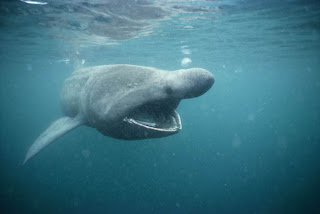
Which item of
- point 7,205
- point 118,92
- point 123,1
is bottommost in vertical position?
point 7,205

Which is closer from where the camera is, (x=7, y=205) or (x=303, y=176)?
(x=7, y=205)

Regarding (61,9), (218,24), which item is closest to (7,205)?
(61,9)

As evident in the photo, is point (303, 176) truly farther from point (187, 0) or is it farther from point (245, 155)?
point (187, 0)

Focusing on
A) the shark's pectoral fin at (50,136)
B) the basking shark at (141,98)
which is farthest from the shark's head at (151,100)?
the shark's pectoral fin at (50,136)

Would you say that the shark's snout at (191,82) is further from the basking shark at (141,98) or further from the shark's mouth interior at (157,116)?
the shark's mouth interior at (157,116)

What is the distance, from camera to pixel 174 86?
12.1 ft

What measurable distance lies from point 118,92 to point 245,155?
32.2 metres

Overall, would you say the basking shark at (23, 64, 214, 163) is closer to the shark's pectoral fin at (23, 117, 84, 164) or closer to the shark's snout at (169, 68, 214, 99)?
the shark's snout at (169, 68, 214, 99)

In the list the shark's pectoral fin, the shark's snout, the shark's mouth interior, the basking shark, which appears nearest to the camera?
the shark's snout

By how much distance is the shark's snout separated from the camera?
3514 mm

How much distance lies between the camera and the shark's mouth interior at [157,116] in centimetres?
426

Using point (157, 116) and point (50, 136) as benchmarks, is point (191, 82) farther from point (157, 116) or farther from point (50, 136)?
point (50, 136)

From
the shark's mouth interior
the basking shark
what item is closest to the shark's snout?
the basking shark

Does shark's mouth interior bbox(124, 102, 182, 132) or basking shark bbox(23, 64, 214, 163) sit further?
shark's mouth interior bbox(124, 102, 182, 132)
